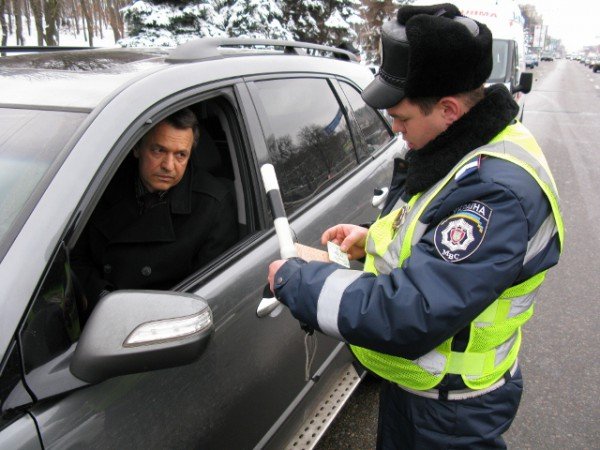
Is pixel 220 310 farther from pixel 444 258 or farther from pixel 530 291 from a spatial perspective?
pixel 530 291

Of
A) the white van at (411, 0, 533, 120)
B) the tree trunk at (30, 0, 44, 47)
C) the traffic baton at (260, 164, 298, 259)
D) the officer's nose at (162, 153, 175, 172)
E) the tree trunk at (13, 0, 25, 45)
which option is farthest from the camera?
the tree trunk at (13, 0, 25, 45)

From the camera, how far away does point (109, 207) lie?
82.8 inches

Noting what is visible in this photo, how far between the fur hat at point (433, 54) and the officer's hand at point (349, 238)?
536 millimetres

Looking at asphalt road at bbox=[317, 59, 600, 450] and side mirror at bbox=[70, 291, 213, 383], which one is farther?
asphalt road at bbox=[317, 59, 600, 450]

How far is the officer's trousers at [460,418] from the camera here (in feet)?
4.93

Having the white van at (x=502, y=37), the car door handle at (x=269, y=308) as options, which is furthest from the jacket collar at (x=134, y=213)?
the white van at (x=502, y=37)

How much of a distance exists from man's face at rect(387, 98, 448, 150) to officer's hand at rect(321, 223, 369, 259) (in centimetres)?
47

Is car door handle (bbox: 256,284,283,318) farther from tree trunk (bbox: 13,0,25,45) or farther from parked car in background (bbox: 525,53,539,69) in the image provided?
parked car in background (bbox: 525,53,539,69)

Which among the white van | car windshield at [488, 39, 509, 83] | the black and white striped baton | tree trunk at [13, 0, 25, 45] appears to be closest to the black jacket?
the black and white striped baton

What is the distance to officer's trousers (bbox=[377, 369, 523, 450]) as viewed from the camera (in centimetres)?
150

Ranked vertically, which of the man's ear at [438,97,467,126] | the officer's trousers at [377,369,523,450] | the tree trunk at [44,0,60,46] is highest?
the tree trunk at [44,0,60,46]

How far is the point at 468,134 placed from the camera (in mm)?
1318

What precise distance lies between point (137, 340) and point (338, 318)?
46 centimetres

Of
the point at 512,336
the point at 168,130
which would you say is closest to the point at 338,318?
the point at 512,336
